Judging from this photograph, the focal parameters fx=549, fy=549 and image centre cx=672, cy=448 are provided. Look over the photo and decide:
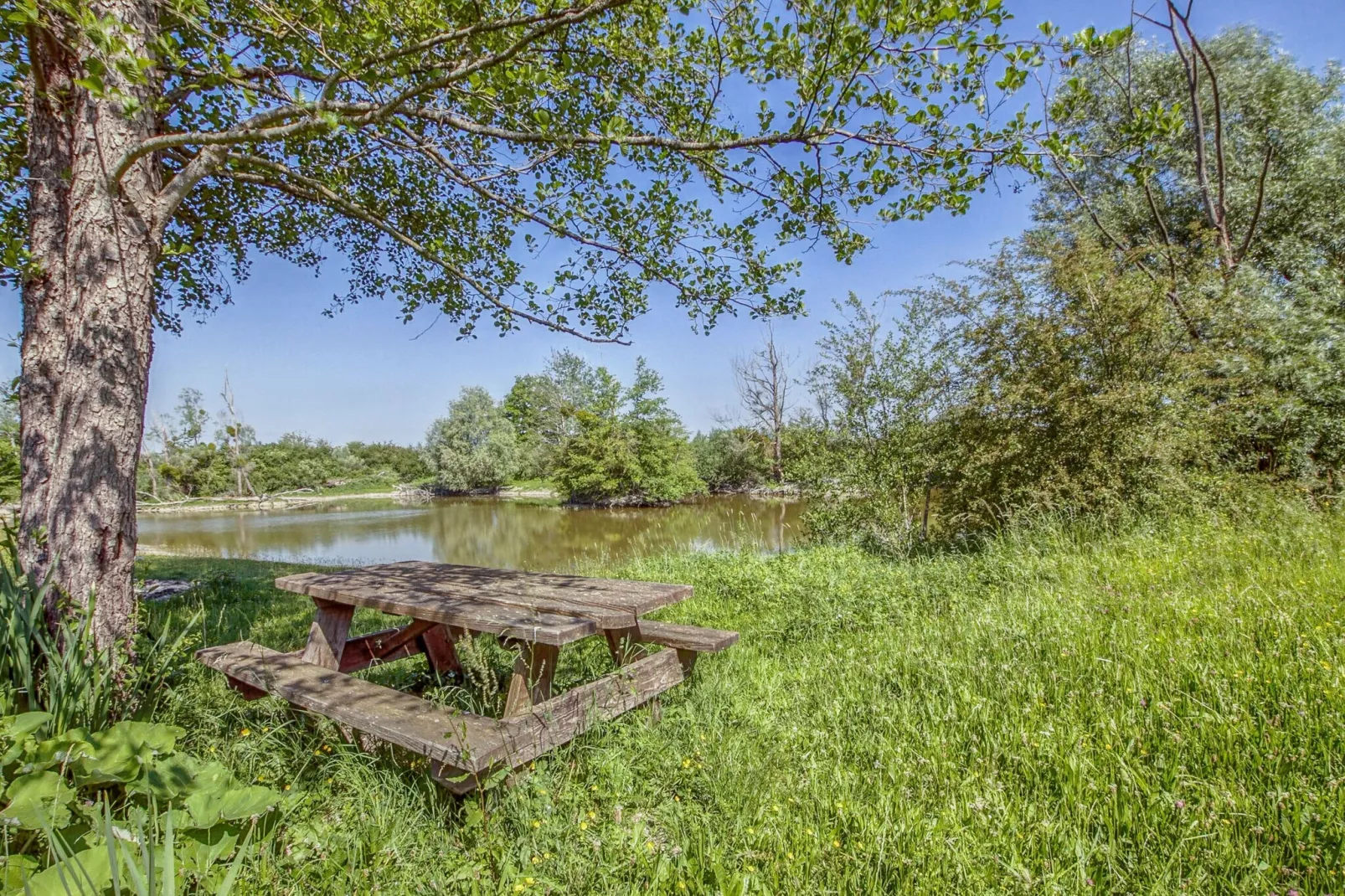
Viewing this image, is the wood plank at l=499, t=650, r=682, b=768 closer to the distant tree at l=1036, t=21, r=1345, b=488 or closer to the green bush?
the green bush

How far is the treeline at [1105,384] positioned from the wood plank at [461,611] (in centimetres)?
478

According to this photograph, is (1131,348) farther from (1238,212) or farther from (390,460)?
(390,460)

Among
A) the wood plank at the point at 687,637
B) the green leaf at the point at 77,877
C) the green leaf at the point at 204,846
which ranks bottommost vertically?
the green leaf at the point at 204,846

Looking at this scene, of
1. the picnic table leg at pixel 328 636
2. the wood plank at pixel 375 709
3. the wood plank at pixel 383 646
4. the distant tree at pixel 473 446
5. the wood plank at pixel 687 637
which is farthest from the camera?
the distant tree at pixel 473 446

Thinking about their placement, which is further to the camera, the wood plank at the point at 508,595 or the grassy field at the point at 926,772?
the wood plank at the point at 508,595

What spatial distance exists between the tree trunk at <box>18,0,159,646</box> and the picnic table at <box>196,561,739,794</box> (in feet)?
2.45

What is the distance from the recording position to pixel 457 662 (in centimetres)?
346

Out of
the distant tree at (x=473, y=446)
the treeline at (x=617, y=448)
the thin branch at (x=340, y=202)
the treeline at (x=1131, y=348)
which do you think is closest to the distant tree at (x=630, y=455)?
the treeline at (x=617, y=448)

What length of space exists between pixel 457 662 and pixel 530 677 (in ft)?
5.11

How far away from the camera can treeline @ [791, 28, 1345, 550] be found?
5691 millimetres

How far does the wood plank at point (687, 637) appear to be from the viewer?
2.81 metres

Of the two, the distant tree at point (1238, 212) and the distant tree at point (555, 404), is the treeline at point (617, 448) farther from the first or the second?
the distant tree at point (1238, 212)

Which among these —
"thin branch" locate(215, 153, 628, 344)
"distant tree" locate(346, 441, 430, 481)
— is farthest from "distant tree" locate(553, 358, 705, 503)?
"distant tree" locate(346, 441, 430, 481)

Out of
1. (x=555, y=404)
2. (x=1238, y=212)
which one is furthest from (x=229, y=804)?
(x=555, y=404)
